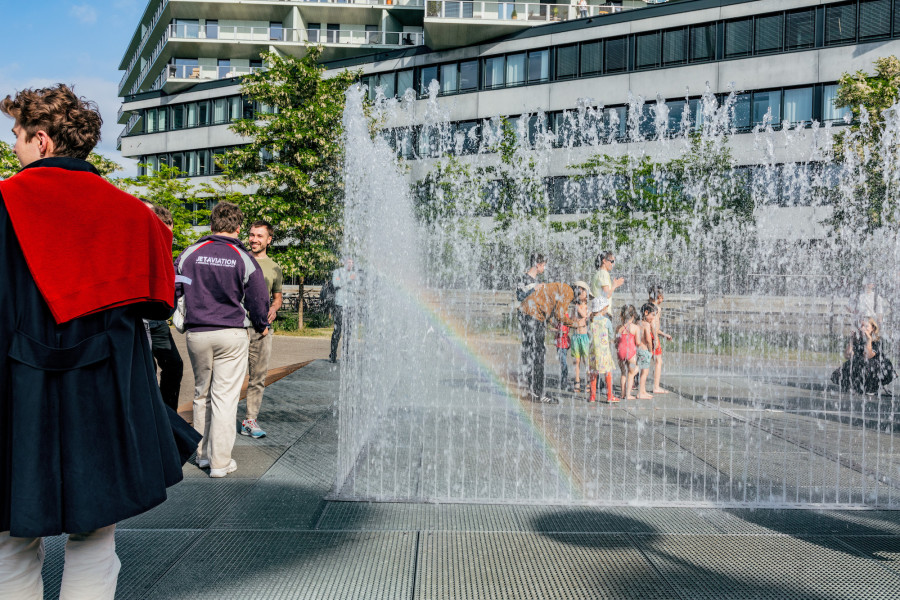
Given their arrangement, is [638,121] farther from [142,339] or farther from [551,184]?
[142,339]

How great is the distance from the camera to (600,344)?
8.43 metres

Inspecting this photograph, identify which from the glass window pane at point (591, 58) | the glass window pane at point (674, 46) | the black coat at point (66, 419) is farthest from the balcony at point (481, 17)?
the black coat at point (66, 419)

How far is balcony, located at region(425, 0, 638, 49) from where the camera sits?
3278 cm

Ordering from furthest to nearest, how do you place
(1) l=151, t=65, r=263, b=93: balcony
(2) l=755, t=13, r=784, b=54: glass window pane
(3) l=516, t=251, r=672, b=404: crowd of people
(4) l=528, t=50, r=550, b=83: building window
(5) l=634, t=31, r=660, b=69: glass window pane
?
(1) l=151, t=65, r=263, b=93: balcony → (4) l=528, t=50, r=550, b=83: building window → (5) l=634, t=31, r=660, b=69: glass window pane → (2) l=755, t=13, r=784, b=54: glass window pane → (3) l=516, t=251, r=672, b=404: crowd of people

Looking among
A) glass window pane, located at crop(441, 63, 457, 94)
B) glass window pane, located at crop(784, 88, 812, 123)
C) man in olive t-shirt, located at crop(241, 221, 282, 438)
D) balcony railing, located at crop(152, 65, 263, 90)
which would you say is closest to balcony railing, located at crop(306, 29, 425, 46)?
balcony railing, located at crop(152, 65, 263, 90)

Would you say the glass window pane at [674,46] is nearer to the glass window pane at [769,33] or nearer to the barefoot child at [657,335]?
the glass window pane at [769,33]

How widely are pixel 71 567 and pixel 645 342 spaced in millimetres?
7639

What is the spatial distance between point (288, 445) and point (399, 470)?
3.99 feet

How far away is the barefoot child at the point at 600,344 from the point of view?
27.5ft

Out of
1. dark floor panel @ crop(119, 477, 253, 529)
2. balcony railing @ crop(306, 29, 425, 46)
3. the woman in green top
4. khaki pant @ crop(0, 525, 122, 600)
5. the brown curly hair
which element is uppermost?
balcony railing @ crop(306, 29, 425, 46)

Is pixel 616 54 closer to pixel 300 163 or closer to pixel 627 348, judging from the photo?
pixel 300 163

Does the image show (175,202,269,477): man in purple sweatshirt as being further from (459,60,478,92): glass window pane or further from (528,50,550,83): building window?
(459,60,478,92): glass window pane

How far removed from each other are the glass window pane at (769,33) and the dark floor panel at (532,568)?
29.0 metres

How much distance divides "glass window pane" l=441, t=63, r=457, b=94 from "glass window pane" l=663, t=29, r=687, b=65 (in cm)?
1007
